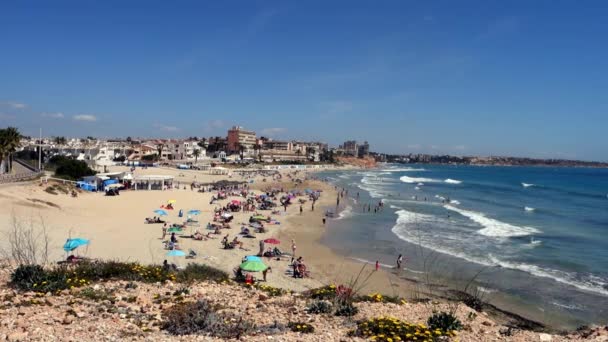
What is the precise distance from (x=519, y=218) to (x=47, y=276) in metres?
38.9

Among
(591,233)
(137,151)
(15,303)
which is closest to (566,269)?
(591,233)

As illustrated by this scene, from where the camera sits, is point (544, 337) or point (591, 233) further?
point (591, 233)

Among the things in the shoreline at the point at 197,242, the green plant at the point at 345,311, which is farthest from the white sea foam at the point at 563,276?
the green plant at the point at 345,311

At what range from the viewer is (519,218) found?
39.8 meters

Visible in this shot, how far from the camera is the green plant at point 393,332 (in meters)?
7.76

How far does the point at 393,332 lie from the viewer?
7.94 m

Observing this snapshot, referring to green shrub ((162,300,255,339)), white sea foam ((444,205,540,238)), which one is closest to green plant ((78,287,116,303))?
green shrub ((162,300,255,339))

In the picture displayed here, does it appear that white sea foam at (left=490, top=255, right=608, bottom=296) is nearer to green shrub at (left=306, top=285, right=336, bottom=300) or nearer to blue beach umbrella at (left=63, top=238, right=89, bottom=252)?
green shrub at (left=306, top=285, right=336, bottom=300)

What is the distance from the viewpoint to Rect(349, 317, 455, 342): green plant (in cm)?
776

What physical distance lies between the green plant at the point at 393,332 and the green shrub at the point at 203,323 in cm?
203

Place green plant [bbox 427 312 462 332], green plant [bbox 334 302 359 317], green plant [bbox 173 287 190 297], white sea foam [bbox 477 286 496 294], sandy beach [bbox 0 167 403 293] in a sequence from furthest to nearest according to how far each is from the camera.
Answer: sandy beach [bbox 0 167 403 293] → white sea foam [bbox 477 286 496 294] → green plant [bbox 173 287 190 297] → green plant [bbox 334 302 359 317] → green plant [bbox 427 312 462 332]

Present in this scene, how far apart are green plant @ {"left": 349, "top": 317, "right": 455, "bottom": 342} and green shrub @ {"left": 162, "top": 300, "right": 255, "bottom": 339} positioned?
203 centimetres

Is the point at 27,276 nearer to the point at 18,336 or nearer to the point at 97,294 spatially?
the point at 97,294

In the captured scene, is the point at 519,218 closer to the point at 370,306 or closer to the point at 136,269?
the point at 370,306
